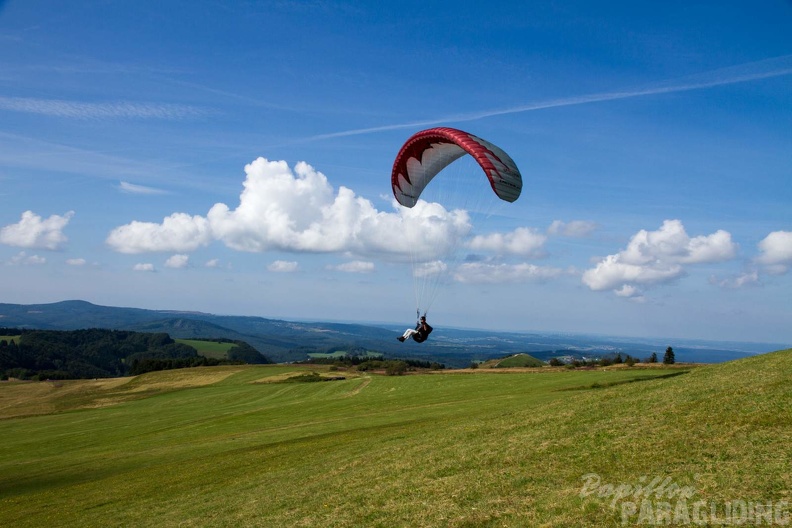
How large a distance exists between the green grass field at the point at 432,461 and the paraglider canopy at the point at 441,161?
9364mm

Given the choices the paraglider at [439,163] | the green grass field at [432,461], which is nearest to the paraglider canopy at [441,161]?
the paraglider at [439,163]

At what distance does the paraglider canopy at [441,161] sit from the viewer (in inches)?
830

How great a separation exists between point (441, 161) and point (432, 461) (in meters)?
15.2

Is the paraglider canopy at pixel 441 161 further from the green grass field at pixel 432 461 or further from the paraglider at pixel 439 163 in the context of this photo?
the green grass field at pixel 432 461

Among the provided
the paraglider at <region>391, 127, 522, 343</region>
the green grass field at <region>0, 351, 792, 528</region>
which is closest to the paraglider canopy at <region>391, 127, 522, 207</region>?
the paraglider at <region>391, 127, 522, 343</region>

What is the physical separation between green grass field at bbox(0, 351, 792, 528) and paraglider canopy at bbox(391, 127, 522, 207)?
9364 millimetres

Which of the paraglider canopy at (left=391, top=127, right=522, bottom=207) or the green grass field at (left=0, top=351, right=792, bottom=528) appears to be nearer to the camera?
the green grass field at (left=0, top=351, right=792, bottom=528)

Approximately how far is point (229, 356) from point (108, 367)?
→ 51463 mm

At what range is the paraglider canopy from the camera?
21.1m

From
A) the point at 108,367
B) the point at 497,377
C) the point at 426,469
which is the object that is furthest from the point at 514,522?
the point at 108,367

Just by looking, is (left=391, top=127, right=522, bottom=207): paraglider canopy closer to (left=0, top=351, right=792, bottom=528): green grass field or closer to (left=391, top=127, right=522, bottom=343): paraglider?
(left=391, top=127, right=522, bottom=343): paraglider

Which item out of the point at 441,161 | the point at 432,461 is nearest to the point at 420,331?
the point at 432,461

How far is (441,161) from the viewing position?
88.1 feet

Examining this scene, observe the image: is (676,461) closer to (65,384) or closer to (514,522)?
(514,522)
